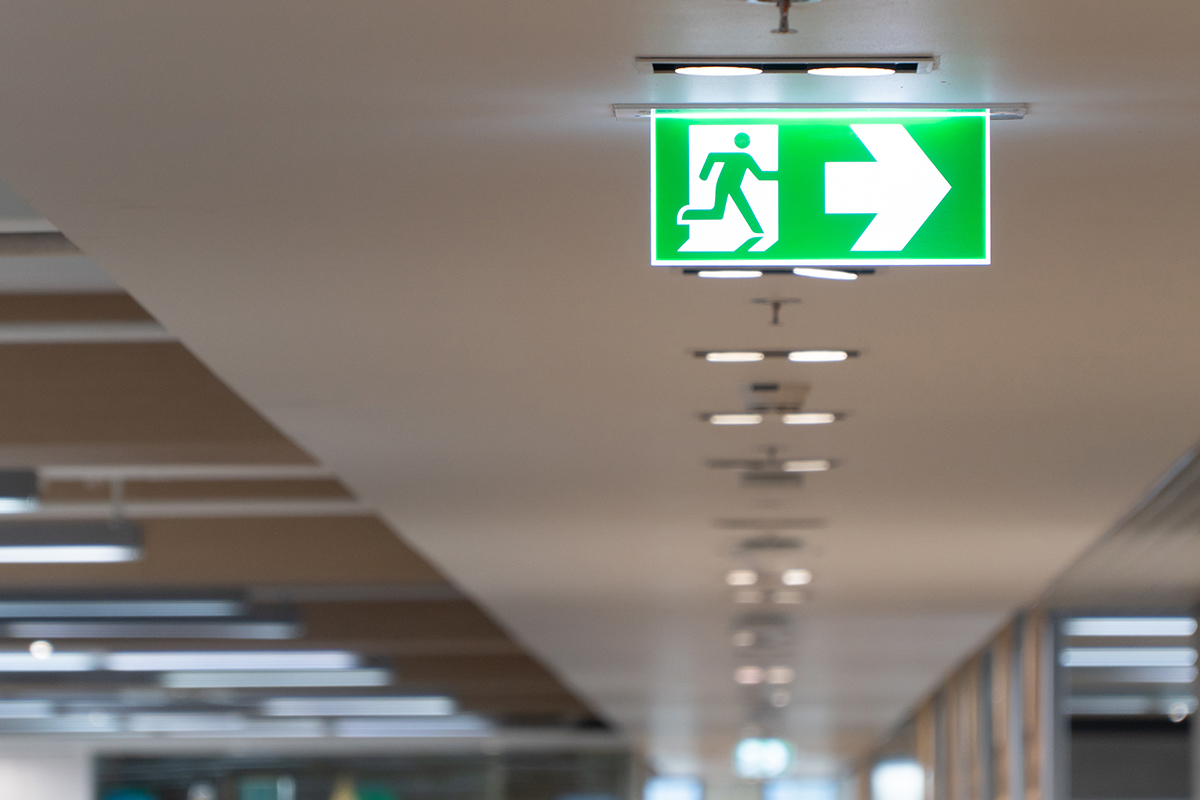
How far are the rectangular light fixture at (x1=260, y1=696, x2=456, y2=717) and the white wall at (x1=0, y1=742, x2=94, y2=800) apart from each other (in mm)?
4282

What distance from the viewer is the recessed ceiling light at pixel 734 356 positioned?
16.5ft

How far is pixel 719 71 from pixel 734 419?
2925 millimetres

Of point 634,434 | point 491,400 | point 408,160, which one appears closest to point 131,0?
point 408,160

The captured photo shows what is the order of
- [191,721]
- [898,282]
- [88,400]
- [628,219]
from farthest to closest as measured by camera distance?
[191,721], [88,400], [898,282], [628,219]

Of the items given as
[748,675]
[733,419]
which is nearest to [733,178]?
[733,419]

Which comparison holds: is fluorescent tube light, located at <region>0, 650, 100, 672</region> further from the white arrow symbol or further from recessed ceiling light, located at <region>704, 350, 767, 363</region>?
the white arrow symbol

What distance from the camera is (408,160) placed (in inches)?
138

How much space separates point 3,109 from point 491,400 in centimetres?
254

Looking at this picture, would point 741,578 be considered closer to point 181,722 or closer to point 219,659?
point 219,659

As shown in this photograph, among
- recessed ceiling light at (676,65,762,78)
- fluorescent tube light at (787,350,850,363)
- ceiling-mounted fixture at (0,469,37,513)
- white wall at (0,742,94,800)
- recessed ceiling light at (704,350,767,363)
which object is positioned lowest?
white wall at (0,742,94,800)

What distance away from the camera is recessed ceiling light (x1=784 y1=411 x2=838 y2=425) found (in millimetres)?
5832

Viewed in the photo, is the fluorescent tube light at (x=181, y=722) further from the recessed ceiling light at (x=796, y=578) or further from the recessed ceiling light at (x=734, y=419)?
the recessed ceiling light at (x=734, y=419)

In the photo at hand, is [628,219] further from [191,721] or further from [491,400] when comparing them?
[191,721]

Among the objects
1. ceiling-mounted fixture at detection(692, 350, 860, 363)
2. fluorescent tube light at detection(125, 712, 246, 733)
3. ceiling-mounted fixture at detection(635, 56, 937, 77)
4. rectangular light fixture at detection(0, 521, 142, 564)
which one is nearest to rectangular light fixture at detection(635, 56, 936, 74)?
ceiling-mounted fixture at detection(635, 56, 937, 77)
